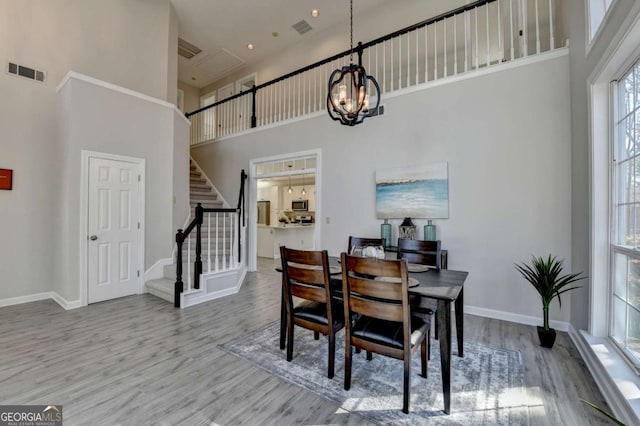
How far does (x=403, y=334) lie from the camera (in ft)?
6.04

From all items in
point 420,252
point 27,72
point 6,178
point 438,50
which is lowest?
point 420,252

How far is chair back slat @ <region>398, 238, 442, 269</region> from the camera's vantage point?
2.83 metres

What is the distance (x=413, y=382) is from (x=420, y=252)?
3.98 feet

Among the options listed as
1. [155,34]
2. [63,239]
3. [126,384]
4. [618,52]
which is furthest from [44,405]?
[155,34]

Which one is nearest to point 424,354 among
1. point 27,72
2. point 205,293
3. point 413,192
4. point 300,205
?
point 413,192

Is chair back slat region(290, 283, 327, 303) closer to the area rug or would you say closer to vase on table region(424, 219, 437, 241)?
the area rug

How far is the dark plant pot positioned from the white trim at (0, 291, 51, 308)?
6.40m

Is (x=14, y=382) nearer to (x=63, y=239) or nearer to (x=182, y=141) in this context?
(x=63, y=239)

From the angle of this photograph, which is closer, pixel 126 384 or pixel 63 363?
pixel 126 384

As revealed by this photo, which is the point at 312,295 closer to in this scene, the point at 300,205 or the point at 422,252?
the point at 422,252

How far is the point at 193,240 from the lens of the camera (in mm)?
5230

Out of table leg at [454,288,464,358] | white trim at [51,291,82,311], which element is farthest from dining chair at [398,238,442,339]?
white trim at [51,291,82,311]

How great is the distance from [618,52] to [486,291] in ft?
8.74

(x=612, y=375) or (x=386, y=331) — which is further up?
(x=386, y=331)
